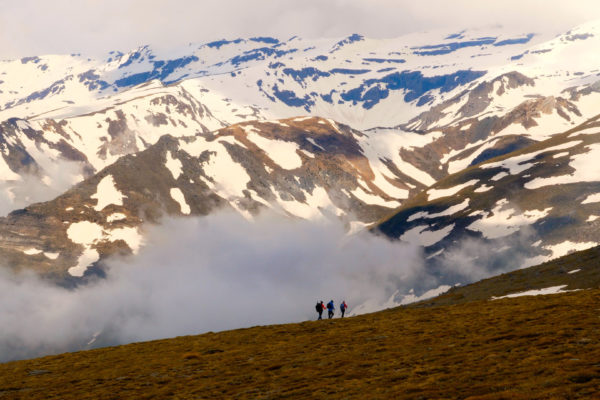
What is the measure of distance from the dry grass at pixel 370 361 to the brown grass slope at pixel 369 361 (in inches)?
3.6

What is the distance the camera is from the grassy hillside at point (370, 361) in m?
31.4

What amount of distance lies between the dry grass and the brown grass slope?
0.09 metres

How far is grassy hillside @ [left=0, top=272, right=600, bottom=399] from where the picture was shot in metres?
31.4

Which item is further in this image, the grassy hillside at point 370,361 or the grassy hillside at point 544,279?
the grassy hillside at point 544,279

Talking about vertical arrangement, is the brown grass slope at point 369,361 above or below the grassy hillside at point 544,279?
below

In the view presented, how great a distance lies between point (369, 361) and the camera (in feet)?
136

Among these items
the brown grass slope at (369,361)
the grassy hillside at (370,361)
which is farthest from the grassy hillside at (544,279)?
the grassy hillside at (370,361)

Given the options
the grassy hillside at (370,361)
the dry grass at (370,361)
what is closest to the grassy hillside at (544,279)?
the dry grass at (370,361)

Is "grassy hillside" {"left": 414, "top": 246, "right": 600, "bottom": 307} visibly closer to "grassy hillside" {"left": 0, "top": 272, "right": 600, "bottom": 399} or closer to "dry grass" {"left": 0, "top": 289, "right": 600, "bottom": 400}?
"dry grass" {"left": 0, "top": 289, "right": 600, "bottom": 400}

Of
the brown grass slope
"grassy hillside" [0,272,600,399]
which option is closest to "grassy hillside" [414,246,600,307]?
the brown grass slope

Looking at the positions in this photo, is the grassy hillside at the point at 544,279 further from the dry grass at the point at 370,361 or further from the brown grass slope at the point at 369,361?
the dry grass at the point at 370,361

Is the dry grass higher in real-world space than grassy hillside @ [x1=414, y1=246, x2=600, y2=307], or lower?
lower

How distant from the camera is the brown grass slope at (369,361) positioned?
31422 millimetres

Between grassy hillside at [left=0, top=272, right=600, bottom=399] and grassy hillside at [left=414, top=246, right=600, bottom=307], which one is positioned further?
grassy hillside at [left=414, top=246, right=600, bottom=307]
